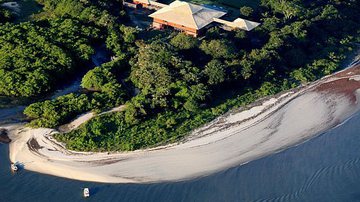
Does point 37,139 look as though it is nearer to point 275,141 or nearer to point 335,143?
point 275,141

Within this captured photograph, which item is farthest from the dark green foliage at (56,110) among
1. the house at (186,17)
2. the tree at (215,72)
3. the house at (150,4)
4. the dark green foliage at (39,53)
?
the house at (150,4)

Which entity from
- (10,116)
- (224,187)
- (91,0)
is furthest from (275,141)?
(91,0)

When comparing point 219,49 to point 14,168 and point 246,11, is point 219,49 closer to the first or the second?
point 246,11

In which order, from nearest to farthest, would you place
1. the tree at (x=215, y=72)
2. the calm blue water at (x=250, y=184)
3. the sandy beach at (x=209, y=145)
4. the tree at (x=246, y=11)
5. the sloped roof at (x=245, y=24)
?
the calm blue water at (x=250, y=184) < the sandy beach at (x=209, y=145) < the tree at (x=215, y=72) < the sloped roof at (x=245, y=24) < the tree at (x=246, y=11)

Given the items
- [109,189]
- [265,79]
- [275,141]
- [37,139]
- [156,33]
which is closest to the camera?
[109,189]

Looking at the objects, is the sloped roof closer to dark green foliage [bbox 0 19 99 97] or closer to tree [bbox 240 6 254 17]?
tree [bbox 240 6 254 17]

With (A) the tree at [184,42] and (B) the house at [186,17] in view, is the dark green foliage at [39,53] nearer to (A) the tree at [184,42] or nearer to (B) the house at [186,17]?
(B) the house at [186,17]
